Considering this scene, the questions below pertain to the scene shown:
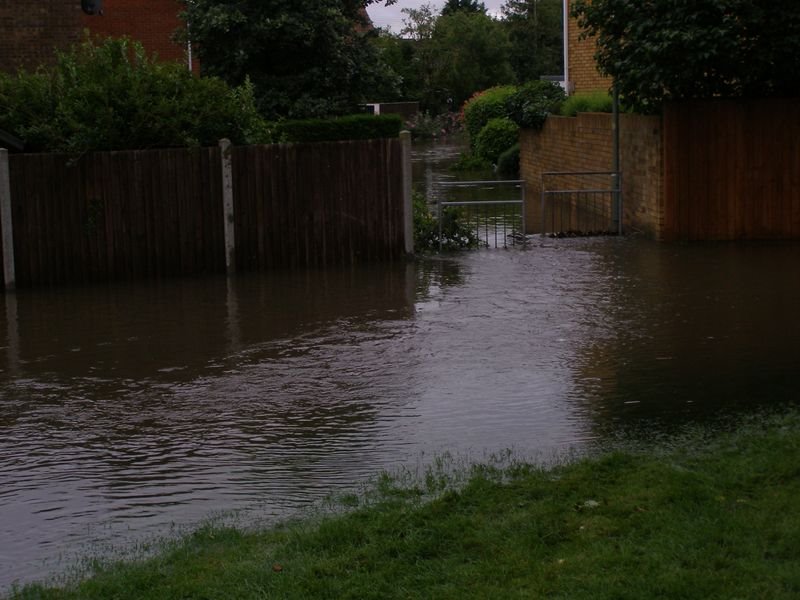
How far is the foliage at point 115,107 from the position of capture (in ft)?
54.5

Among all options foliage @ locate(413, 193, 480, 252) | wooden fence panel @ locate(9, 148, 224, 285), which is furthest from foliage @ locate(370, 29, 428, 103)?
wooden fence panel @ locate(9, 148, 224, 285)

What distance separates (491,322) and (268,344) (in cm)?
250

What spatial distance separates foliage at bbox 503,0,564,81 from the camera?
71.0m

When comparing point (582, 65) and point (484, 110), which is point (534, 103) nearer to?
point (582, 65)

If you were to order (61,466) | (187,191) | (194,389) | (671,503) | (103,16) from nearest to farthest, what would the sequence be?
1. (671,503)
2. (61,466)
3. (194,389)
4. (187,191)
5. (103,16)

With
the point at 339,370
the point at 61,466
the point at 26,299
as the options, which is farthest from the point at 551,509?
the point at 26,299

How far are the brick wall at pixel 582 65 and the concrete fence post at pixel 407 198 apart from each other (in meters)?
14.0

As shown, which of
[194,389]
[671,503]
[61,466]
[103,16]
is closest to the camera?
[671,503]

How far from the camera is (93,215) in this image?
16.5 meters

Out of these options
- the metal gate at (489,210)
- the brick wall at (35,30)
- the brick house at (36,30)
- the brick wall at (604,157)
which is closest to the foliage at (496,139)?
the brick wall at (604,157)

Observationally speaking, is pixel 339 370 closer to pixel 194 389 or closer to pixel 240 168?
pixel 194 389

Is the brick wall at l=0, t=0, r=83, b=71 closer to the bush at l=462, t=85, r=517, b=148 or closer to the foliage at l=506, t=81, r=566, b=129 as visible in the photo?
the foliage at l=506, t=81, r=566, b=129

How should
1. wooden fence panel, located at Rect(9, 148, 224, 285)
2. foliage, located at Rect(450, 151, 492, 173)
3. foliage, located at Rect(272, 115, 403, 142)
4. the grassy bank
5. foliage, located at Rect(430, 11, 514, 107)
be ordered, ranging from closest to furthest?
the grassy bank, wooden fence panel, located at Rect(9, 148, 224, 285), foliage, located at Rect(272, 115, 403, 142), foliage, located at Rect(450, 151, 492, 173), foliage, located at Rect(430, 11, 514, 107)

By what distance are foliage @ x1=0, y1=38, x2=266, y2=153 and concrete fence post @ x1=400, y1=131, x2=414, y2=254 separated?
8.11 feet
